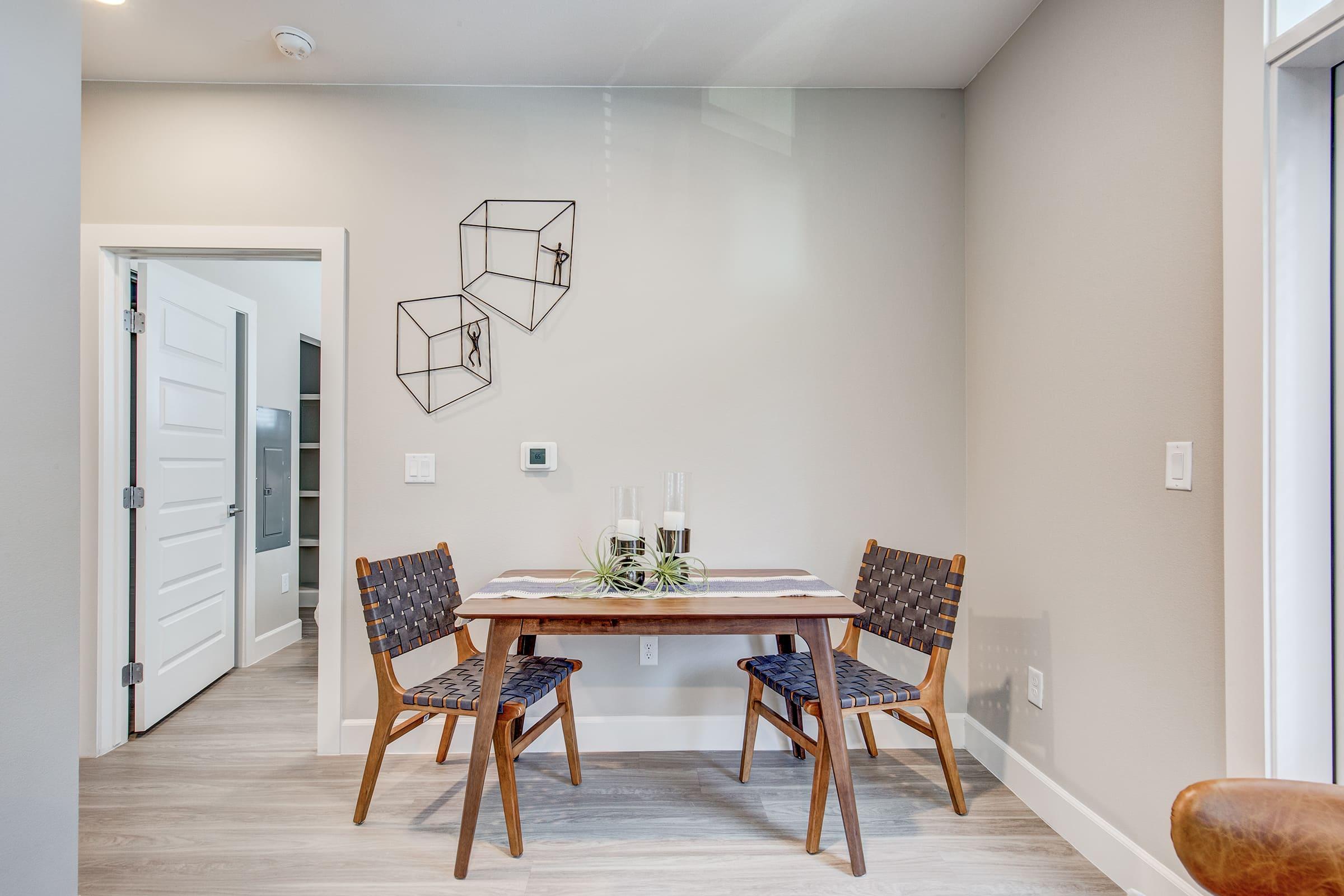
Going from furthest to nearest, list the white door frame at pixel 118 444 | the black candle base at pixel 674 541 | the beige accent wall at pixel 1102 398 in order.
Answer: the white door frame at pixel 118 444 < the black candle base at pixel 674 541 < the beige accent wall at pixel 1102 398

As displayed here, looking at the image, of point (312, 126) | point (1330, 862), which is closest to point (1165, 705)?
point (1330, 862)

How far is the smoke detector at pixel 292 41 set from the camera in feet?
6.92

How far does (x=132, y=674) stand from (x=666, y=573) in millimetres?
2158

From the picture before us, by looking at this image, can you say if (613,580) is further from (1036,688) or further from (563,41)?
(563,41)

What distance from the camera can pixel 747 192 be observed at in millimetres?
2479

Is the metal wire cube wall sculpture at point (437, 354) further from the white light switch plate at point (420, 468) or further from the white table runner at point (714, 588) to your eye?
the white table runner at point (714, 588)

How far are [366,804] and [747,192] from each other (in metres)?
2.41

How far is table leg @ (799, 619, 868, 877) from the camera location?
1.72 metres

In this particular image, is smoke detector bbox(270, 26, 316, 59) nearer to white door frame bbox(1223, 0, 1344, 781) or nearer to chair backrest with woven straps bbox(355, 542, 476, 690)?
chair backrest with woven straps bbox(355, 542, 476, 690)

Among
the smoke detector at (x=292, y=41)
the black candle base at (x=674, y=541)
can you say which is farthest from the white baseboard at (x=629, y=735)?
the smoke detector at (x=292, y=41)

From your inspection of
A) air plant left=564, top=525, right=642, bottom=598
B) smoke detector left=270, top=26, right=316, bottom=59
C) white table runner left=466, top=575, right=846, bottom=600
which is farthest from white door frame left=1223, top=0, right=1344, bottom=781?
smoke detector left=270, top=26, right=316, bottom=59

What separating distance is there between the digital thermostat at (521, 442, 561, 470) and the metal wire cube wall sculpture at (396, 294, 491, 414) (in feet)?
0.96

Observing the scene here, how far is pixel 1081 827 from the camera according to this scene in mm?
1793

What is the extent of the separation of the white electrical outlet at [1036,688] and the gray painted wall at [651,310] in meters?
0.40
